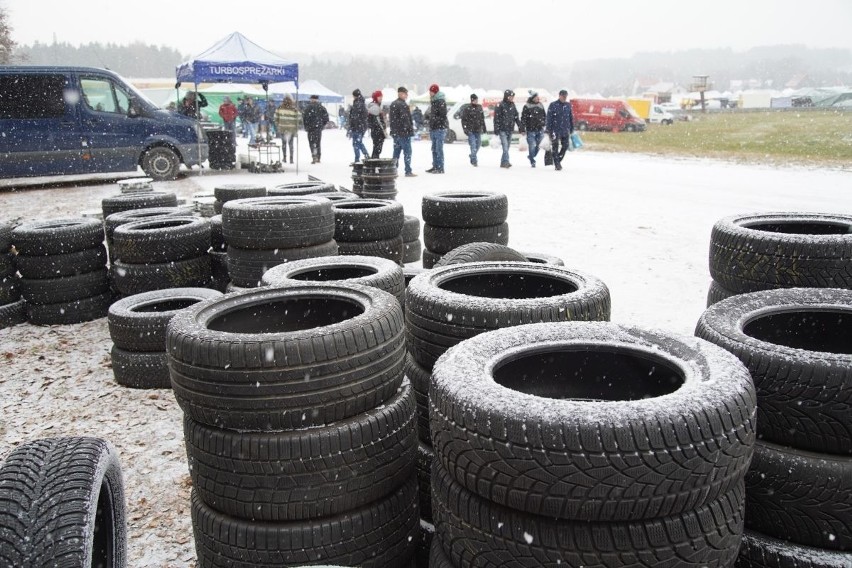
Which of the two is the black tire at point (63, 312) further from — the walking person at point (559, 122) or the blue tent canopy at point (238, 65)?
the walking person at point (559, 122)

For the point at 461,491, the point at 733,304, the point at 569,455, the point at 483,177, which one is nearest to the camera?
the point at 569,455

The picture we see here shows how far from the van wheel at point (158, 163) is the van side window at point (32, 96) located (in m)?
2.15

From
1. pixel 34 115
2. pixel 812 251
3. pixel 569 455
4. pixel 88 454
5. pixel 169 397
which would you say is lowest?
pixel 169 397

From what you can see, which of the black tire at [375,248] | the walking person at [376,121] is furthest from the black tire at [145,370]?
the walking person at [376,121]

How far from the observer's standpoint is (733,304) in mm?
3193

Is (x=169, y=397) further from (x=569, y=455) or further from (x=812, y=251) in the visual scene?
(x=812, y=251)

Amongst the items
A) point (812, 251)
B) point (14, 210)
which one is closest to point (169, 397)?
point (812, 251)

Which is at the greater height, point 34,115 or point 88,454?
point 34,115

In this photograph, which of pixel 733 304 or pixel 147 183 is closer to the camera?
pixel 733 304

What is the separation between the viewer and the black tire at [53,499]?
6.88 feet

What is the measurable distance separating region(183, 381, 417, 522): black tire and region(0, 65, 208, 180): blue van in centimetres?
1604

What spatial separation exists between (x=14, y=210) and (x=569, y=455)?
49.5 feet

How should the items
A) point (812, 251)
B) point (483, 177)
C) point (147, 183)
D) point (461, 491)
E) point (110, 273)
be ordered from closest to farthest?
point (461, 491) → point (812, 251) → point (110, 273) → point (147, 183) → point (483, 177)

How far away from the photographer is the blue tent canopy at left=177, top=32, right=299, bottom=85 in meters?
17.0
